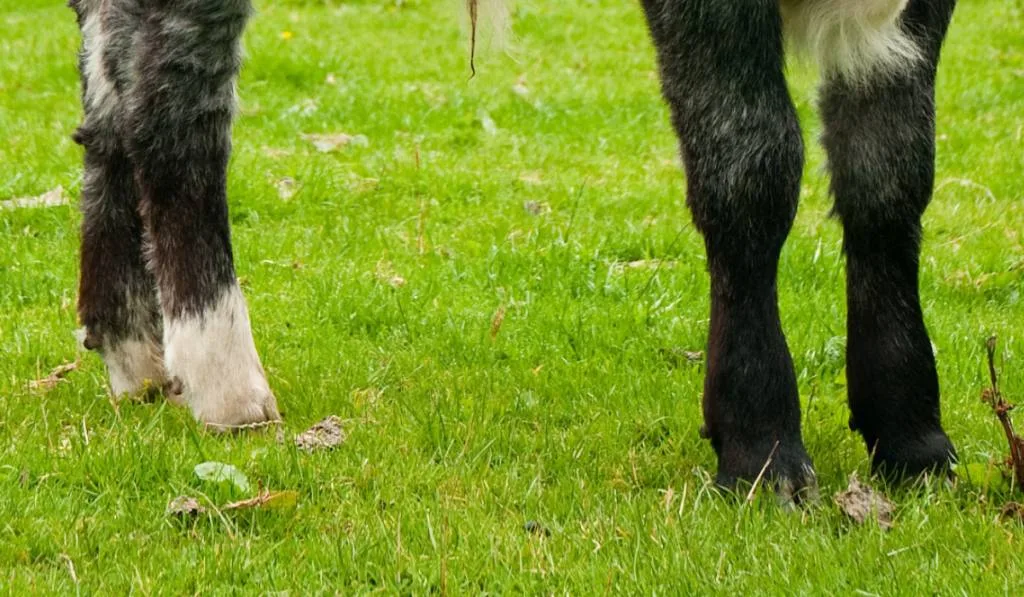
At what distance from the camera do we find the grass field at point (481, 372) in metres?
3.51

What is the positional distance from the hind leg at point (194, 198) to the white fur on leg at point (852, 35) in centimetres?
175

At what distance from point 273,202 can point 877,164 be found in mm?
4422

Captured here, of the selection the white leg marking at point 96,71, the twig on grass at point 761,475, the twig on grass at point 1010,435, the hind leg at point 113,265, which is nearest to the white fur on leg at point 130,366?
the hind leg at point 113,265

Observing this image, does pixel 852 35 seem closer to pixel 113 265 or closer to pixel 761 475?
pixel 761 475

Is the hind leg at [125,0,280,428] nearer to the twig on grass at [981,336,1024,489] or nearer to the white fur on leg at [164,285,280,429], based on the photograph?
the white fur on leg at [164,285,280,429]

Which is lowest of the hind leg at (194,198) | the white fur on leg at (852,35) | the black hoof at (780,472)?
the black hoof at (780,472)

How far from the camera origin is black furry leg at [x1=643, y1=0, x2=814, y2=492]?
3.75 meters

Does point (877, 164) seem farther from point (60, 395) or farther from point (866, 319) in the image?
point (60, 395)

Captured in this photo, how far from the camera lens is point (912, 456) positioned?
4066 mm

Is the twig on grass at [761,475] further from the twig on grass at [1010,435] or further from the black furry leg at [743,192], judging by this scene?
the twig on grass at [1010,435]

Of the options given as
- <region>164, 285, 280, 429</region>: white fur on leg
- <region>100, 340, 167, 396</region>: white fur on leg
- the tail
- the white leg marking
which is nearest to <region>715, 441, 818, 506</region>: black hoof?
<region>164, 285, 280, 429</region>: white fur on leg

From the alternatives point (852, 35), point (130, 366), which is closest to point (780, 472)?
point (852, 35)

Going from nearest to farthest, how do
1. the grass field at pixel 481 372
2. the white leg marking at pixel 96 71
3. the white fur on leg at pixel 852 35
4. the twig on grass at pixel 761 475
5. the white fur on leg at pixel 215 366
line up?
the grass field at pixel 481 372, the twig on grass at pixel 761 475, the white fur on leg at pixel 852 35, the white fur on leg at pixel 215 366, the white leg marking at pixel 96 71

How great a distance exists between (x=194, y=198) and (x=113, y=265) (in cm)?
51
